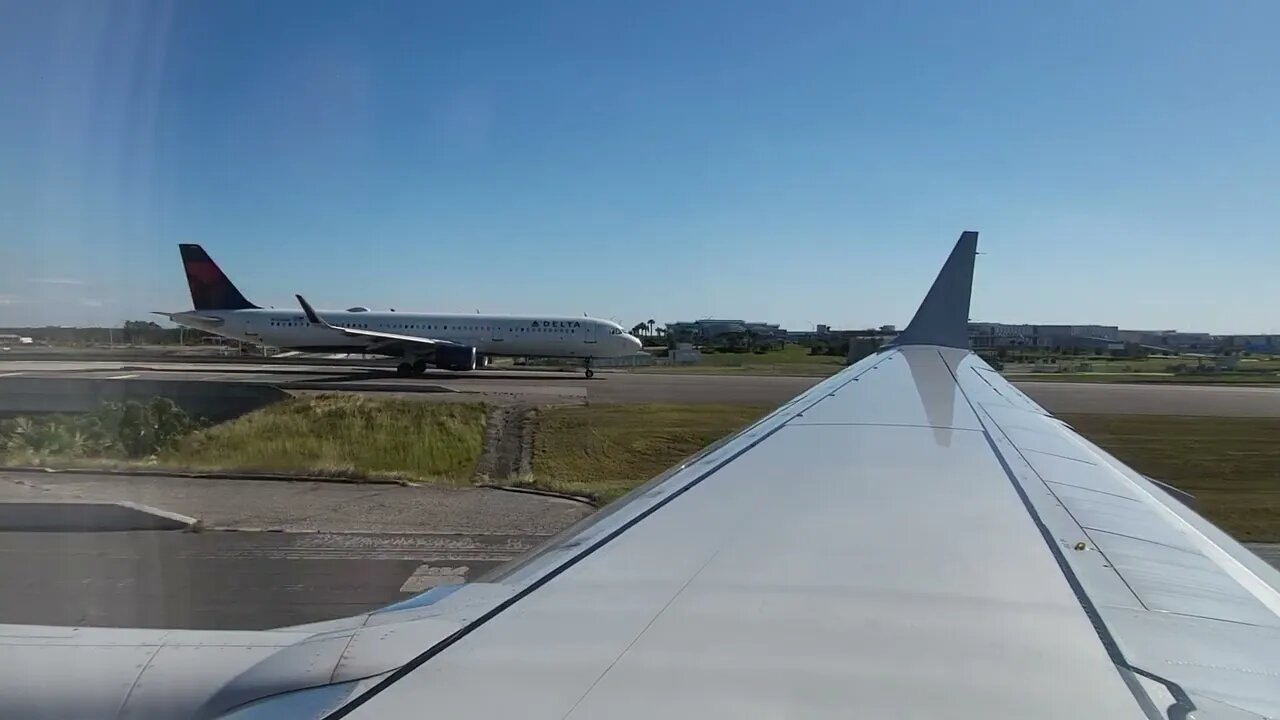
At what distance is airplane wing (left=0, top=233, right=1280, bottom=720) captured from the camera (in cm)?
151

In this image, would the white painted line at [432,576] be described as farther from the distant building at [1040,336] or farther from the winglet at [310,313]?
the distant building at [1040,336]

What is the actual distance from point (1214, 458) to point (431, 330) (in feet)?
92.7

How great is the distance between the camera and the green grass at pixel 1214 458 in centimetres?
1120

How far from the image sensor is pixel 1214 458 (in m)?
→ 16.5

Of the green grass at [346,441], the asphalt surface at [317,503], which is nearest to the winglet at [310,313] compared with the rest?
the green grass at [346,441]

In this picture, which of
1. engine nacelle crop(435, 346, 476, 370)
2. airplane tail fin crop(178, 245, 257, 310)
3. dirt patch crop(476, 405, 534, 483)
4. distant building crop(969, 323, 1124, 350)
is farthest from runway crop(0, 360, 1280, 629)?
distant building crop(969, 323, 1124, 350)

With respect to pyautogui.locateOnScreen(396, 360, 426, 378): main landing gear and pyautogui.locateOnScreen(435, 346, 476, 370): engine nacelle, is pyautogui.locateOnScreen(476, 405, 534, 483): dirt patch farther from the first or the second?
pyautogui.locateOnScreen(396, 360, 426, 378): main landing gear

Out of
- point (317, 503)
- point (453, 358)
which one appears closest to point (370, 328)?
point (453, 358)

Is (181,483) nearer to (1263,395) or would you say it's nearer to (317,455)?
(317,455)

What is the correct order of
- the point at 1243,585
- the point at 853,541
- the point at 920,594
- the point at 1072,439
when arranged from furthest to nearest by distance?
the point at 1072,439 < the point at 853,541 < the point at 1243,585 < the point at 920,594

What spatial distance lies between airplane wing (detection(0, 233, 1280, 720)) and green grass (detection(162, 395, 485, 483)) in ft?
31.3

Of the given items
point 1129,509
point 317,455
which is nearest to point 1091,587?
point 1129,509

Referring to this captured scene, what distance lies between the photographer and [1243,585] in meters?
2.26

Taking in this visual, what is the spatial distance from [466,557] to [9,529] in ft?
14.2
